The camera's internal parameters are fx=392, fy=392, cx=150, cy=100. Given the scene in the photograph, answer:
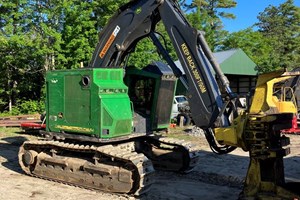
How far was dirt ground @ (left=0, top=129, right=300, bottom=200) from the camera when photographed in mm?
7254

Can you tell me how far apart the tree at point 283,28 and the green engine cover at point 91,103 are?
Answer: 34851 millimetres

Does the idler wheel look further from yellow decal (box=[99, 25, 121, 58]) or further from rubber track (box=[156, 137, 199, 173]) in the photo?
rubber track (box=[156, 137, 199, 173])

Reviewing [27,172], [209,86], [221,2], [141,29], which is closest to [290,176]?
[209,86]

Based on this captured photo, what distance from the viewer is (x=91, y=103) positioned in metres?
7.76

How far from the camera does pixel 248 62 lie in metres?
31.7

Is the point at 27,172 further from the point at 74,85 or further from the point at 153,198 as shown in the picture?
the point at 153,198

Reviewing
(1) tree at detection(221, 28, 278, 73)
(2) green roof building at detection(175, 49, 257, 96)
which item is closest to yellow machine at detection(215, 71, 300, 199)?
(2) green roof building at detection(175, 49, 257, 96)

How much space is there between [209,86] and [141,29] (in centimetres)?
216

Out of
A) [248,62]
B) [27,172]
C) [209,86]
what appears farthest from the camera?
[248,62]

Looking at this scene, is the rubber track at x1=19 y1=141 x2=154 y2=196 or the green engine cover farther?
the green engine cover

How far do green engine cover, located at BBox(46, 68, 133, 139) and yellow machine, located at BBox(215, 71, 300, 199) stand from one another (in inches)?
107

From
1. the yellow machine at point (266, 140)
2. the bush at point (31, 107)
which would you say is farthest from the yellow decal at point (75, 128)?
the bush at point (31, 107)

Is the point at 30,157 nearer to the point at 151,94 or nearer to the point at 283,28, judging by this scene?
the point at 151,94

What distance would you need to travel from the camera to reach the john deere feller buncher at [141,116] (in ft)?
18.7
